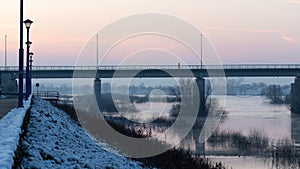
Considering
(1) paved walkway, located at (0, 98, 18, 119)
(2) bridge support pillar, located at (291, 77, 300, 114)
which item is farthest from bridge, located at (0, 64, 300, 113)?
(1) paved walkway, located at (0, 98, 18, 119)

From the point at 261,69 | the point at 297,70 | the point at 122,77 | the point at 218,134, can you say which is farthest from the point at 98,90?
the point at 218,134

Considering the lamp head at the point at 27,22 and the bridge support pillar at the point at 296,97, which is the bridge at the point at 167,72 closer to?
the bridge support pillar at the point at 296,97

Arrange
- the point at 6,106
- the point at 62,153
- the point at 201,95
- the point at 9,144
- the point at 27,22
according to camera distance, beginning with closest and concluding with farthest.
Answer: the point at 9,144 < the point at 62,153 < the point at 27,22 < the point at 6,106 < the point at 201,95

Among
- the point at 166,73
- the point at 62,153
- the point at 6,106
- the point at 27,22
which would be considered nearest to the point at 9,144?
the point at 62,153

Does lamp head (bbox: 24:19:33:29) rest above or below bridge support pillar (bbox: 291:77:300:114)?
above

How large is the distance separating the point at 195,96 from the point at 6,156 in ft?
247

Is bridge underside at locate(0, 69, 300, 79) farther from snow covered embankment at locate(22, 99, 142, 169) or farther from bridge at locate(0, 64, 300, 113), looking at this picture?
snow covered embankment at locate(22, 99, 142, 169)

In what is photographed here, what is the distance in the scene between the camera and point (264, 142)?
140 ft

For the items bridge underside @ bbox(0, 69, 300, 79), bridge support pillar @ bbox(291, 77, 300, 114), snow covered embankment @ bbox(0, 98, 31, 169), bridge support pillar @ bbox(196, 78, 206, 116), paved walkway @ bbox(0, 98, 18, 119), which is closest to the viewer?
snow covered embankment @ bbox(0, 98, 31, 169)

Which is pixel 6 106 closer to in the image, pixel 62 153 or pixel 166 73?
pixel 62 153

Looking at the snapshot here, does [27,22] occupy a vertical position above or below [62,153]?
above

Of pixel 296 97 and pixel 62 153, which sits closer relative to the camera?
pixel 62 153

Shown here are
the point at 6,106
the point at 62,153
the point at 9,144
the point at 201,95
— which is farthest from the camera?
the point at 201,95

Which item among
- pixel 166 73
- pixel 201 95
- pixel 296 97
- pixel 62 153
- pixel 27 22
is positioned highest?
pixel 27 22
